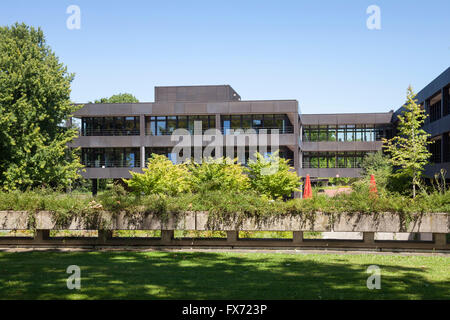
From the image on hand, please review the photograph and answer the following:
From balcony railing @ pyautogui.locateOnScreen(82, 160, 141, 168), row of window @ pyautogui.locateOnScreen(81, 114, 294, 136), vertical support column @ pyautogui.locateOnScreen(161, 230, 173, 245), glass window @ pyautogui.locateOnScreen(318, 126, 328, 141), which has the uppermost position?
glass window @ pyautogui.locateOnScreen(318, 126, 328, 141)

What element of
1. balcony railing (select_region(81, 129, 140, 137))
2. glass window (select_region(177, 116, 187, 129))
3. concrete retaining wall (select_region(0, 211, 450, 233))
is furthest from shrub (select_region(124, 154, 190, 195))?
balcony railing (select_region(81, 129, 140, 137))

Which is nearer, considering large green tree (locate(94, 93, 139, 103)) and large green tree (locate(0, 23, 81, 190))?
large green tree (locate(0, 23, 81, 190))

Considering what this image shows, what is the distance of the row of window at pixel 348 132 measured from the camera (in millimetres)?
58438

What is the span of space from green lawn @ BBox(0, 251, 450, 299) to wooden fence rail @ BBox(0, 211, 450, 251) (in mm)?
758

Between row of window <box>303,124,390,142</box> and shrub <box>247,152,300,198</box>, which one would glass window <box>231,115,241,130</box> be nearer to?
shrub <box>247,152,300,198</box>

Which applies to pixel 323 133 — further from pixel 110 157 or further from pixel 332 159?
pixel 110 157

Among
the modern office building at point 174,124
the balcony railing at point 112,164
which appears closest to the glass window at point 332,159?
the modern office building at point 174,124

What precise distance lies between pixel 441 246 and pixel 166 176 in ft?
65.8

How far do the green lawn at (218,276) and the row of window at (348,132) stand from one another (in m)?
51.1

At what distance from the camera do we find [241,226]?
34.9 ft

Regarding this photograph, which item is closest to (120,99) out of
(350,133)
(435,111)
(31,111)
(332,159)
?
(332,159)

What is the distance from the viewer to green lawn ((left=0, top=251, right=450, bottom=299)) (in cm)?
616

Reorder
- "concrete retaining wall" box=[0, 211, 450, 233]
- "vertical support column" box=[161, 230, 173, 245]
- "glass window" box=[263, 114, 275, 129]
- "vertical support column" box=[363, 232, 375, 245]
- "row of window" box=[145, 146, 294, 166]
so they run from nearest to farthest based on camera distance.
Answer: "concrete retaining wall" box=[0, 211, 450, 233] → "vertical support column" box=[363, 232, 375, 245] → "vertical support column" box=[161, 230, 173, 245] → "row of window" box=[145, 146, 294, 166] → "glass window" box=[263, 114, 275, 129]
